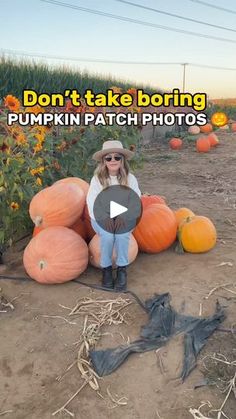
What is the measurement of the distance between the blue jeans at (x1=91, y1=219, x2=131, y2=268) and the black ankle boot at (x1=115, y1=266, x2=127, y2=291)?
1.6 inches

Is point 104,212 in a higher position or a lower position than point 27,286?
higher

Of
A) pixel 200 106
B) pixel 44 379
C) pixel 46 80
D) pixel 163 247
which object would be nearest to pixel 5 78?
pixel 46 80

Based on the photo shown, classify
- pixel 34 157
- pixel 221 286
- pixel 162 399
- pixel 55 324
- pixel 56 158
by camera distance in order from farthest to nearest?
pixel 56 158 < pixel 34 157 < pixel 221 286 < pixel 55 324 < pixel 162 399

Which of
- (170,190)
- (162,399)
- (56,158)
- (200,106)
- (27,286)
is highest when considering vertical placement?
(200,106)

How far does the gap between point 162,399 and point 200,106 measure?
5.59 meters

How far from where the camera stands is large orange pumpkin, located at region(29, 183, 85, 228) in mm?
3638

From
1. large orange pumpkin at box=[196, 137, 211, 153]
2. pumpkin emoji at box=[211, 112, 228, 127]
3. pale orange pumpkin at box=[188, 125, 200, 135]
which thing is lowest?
large orange pumpkin at box=[196, 137, 211, 153]

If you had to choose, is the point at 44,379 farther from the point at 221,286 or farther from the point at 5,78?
the point at 5,78

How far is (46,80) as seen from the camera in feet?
53.9

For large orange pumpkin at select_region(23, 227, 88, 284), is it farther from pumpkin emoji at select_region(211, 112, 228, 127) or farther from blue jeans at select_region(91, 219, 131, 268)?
pumpkin emoji at select_region(211, 112, 228, 127)

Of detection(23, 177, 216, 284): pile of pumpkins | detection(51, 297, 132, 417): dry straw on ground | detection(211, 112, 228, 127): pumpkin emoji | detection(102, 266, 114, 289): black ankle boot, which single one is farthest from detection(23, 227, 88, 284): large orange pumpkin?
detection(211, 112, 228, 127): pumpkin emoji

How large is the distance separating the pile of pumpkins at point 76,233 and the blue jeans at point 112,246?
0.17 m

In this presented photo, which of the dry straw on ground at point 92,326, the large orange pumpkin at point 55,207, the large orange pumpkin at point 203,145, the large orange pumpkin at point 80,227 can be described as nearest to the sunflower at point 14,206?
the large orange pumpkin at point 55,207

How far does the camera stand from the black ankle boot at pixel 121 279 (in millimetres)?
3326
